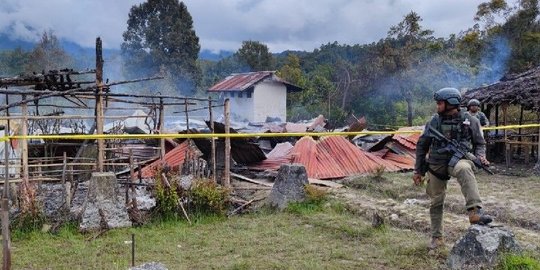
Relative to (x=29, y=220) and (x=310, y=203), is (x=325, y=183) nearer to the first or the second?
(x=310, y=203)

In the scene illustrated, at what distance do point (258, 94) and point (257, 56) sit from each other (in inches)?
515

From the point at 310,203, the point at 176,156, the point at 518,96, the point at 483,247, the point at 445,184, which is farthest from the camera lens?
the point at 518,96

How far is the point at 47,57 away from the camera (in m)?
38.8

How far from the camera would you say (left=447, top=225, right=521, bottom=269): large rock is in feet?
16.6

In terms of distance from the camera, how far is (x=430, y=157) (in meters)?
5.92

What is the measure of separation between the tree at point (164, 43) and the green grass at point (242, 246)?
32.9 metres

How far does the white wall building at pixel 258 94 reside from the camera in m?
34.6

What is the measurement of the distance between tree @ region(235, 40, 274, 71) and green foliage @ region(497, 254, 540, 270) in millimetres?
42806

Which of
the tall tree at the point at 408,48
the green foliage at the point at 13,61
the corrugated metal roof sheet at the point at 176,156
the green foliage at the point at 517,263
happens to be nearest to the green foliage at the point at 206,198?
the corrugated metal roof sheet at the point at 176,156

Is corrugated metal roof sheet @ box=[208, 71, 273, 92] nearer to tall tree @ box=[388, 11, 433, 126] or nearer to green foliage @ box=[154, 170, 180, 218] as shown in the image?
tall tree @ box=[388, 11, 433, 126]

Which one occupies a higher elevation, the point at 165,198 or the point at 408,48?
the point at 408,48

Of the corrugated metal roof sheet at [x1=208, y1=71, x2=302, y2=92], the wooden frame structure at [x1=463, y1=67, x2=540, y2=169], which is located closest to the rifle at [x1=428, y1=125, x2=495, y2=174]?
the wooden frame structure at [x1=463, y1=67, x2=540, y2=169]

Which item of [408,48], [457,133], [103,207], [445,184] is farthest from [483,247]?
[408,48]

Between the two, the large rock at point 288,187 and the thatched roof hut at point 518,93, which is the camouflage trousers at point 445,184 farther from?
the thatched roof hut at point 518,93
